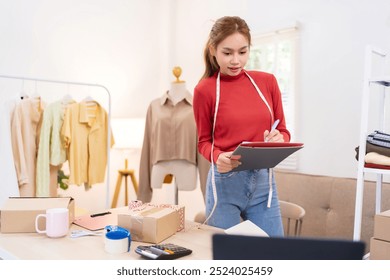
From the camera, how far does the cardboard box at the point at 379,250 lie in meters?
1.26

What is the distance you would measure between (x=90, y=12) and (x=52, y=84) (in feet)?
2.58

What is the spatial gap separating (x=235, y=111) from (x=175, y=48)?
2594mm

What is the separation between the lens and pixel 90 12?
11.2 feet

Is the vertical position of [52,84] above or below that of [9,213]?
above

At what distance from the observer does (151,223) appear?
1121 mm

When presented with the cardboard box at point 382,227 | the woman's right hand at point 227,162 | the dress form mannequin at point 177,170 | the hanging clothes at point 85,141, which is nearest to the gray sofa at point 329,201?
the dress form mannequin at point 177,170

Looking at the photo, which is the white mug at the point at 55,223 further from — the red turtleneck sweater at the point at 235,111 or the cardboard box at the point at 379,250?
the cardboard box at the point at 379,250

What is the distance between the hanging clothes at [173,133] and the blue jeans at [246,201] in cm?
130

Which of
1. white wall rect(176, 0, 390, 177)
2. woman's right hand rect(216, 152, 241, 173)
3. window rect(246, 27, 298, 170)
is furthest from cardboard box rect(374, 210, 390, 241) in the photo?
window rect(246, 27, 298, 170)

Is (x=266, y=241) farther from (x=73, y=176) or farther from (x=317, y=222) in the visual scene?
(x=73, y=176)

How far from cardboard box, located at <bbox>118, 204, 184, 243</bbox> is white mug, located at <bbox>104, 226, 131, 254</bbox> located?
0.31 ft

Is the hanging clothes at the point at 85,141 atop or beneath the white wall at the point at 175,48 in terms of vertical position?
beneath

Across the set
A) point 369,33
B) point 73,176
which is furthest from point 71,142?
point 369,33

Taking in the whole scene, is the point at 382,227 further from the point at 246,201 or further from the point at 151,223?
the point at 151,223
